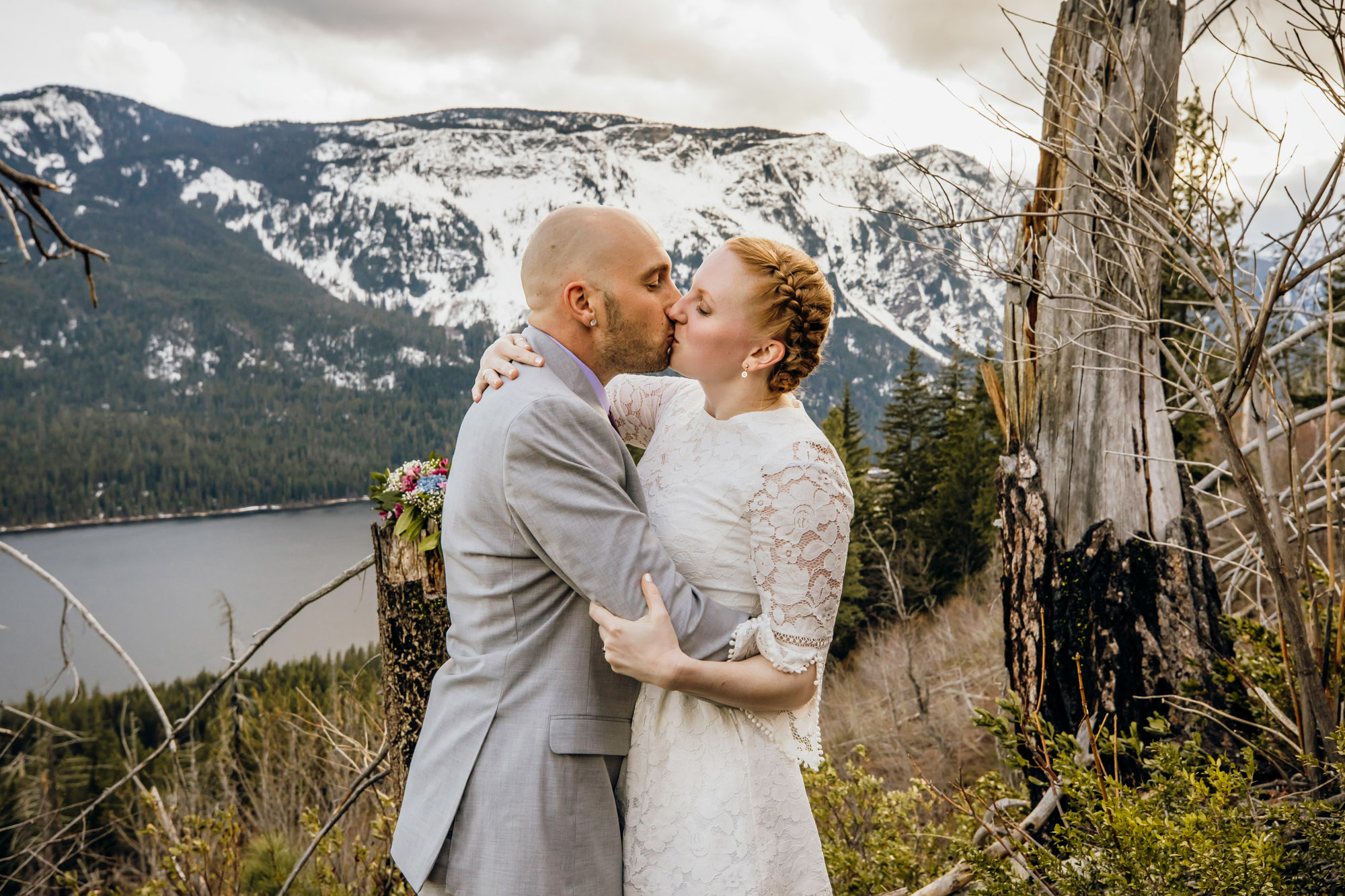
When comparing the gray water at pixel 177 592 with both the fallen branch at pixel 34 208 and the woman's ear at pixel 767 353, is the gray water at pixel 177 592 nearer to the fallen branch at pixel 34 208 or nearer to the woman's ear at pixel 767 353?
the fallen branch at pixel 34 208

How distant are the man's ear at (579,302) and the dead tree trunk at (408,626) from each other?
1.38 meters

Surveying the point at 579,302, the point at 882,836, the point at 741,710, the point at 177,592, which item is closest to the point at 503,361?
the point at 579,302

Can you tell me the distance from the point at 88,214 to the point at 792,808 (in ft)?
795

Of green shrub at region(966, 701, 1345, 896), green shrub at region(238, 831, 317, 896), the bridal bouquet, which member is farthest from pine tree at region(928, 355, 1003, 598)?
the bridal bouquet

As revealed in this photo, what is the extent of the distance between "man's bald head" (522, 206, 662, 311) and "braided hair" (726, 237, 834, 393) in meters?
0.29

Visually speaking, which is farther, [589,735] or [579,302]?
[579,302]

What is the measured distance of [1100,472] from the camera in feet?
11.7

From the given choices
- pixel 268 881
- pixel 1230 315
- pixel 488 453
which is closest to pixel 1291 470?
pixel 1230 315

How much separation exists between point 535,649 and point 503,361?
735 millimetres

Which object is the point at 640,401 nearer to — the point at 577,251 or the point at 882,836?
the point at 577,251

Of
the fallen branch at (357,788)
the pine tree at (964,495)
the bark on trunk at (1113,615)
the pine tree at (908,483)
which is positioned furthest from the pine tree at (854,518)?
the fallen branch at (357,788)

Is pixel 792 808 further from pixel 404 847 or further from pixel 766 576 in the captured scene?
pixel 404 847

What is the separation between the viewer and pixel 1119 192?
2.29 metres

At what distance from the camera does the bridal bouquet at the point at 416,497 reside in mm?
2932
